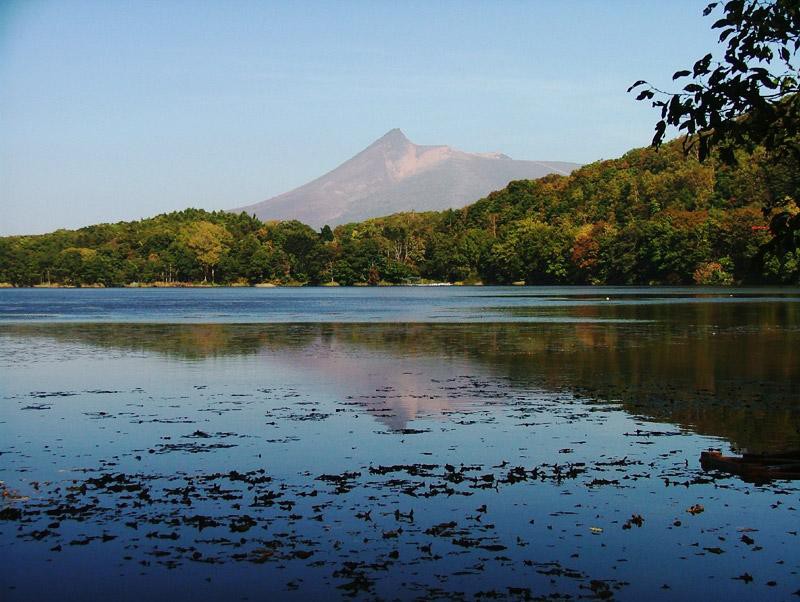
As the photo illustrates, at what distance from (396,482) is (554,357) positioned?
2050cm

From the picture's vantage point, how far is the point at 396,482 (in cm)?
1334

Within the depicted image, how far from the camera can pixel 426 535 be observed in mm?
10625

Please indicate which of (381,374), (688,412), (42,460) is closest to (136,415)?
(42,460)

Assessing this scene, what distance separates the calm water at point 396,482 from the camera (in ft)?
30.8

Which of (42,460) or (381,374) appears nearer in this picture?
(42,460)

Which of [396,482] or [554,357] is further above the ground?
[396,482]

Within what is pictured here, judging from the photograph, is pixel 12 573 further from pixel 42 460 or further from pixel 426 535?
pixel 42 460

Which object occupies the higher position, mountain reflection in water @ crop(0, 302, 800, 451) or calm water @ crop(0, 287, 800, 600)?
calm water @ crop(0, 287, 800, 600)

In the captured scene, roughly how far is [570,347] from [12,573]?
96.9ft

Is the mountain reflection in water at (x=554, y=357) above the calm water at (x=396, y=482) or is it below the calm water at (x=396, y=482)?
below

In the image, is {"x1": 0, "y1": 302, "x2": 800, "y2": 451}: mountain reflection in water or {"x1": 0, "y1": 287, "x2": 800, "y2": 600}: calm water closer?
{"x1": 0, "y1": 287, "x2": 800, "y2": 600}: calm water

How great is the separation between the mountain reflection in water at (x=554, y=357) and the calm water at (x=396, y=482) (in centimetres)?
18

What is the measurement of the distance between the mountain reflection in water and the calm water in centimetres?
18

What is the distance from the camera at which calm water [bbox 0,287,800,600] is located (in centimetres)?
940
